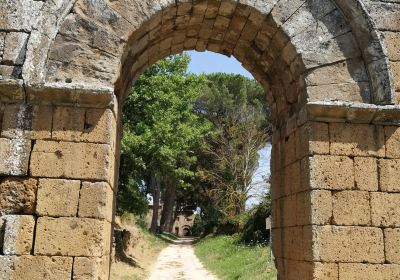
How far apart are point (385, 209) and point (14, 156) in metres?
4.31

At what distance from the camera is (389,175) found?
208 inches

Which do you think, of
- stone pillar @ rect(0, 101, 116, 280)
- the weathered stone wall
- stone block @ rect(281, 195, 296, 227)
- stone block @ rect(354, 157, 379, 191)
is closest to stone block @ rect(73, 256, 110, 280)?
stone pillar @ rect(0, 101, 116, 280)

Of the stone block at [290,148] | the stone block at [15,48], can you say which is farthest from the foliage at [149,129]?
the stone block at [15,48]

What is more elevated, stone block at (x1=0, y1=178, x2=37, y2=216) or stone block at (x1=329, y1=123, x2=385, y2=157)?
stone block at (x1=329, y1=123, x2=385, y2=157)

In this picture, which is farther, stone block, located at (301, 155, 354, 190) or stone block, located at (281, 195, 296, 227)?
stone block, located at (281, 195, 296, 227)

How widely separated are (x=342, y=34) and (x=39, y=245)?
4.45 m

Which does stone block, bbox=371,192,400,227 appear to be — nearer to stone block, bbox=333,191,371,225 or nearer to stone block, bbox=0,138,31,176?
stone block, bbox=333,191,371,225

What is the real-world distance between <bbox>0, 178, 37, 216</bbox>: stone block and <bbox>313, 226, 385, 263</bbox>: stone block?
3.19 meters

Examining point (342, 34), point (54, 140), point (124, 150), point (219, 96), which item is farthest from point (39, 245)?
point (219, 96)

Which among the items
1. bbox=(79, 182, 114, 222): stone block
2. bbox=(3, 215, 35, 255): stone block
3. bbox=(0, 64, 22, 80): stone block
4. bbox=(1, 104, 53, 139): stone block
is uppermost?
bbox=(0, 64, 22, 80): stone block

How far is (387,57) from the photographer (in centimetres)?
550

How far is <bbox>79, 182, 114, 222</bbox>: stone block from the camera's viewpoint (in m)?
4.77

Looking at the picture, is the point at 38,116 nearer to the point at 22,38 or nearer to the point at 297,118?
the point at 22,38

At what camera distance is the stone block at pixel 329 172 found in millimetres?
5152
